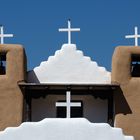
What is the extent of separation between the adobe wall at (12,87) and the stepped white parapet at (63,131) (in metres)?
4.17

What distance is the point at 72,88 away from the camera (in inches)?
1037

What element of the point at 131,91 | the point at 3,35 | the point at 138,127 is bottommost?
the point at 138,127

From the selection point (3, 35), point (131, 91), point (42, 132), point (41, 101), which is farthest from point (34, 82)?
point (42, 132)

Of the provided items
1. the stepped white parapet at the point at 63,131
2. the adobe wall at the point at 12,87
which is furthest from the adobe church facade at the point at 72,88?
the stepped white parapet at the point at 63,131

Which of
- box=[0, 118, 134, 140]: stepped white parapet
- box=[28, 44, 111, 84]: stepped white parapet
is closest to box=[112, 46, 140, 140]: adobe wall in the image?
box=[28, 44, 111, 84]: stepped white parapet

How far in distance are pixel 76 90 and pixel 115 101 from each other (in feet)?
7.18

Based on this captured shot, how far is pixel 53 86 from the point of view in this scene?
25906mm

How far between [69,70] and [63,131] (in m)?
6.88

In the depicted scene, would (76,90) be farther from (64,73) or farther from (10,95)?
(10,95)

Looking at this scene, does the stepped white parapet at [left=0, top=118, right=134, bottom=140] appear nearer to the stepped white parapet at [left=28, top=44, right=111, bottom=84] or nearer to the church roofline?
the church roofline

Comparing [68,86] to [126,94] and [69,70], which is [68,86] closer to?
[69,70]

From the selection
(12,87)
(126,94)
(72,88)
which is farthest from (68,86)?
(126,94)

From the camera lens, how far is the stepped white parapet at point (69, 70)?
88.6ft

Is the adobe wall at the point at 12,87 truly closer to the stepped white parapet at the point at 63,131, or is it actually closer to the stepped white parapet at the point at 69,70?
the stepped white parapet at the point at 69,70
